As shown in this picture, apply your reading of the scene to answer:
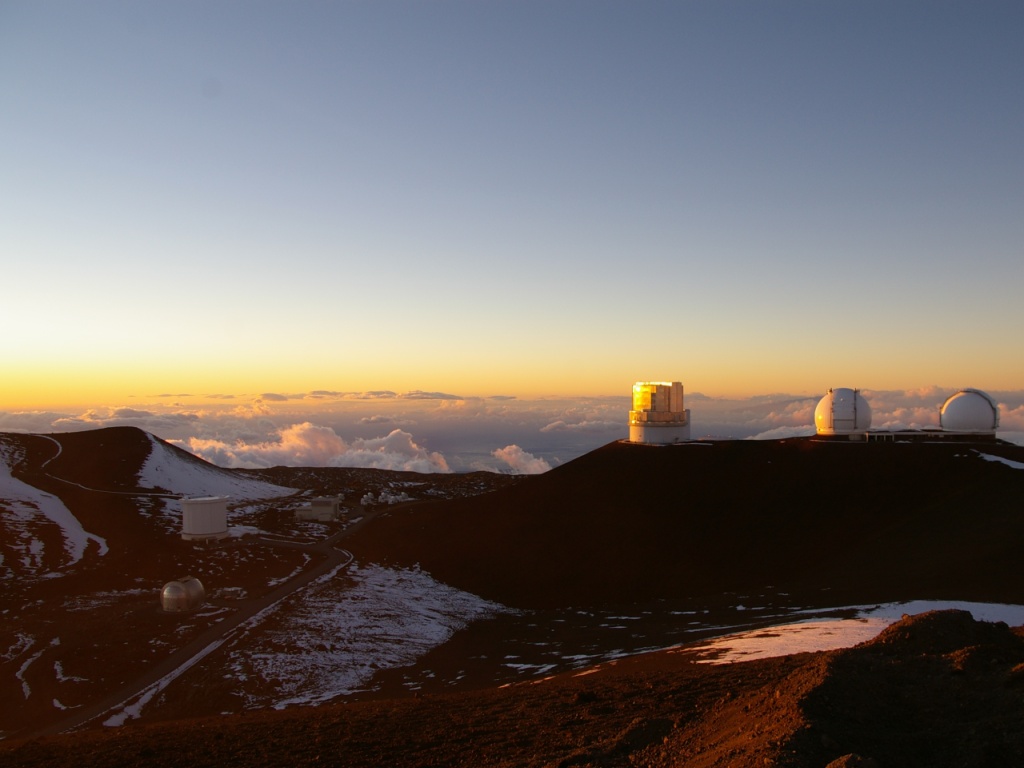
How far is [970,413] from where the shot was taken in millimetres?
40938

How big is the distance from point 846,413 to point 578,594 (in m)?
22.3

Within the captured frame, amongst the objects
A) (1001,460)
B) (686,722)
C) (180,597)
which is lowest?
(180,597)

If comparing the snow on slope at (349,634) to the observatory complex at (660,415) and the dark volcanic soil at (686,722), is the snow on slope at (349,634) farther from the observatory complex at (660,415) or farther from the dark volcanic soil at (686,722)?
the observatory complex at (660,415)

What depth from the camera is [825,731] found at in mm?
7730

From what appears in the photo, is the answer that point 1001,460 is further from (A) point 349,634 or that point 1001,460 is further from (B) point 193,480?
(B) point 193,480

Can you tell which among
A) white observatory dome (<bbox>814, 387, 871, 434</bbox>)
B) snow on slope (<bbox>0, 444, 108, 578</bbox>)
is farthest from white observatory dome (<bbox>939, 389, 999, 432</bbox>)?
snow on slope (<bbox>0, 444, 108, 578</bbox>)

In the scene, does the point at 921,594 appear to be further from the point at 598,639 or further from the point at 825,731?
the point at 825,731

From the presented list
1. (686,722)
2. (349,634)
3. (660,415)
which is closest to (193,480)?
(660,415)

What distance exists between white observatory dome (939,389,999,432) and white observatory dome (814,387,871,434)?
14.7 ft

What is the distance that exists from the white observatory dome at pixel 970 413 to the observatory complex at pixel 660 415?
15.5 metres

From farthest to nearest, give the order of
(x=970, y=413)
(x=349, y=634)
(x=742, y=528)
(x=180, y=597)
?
(x=970, y=413), (x=742, y=528), (x=180, y=597), (x=349, y=634)

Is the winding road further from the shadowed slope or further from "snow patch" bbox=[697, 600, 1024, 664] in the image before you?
"snow patch" bbox=[697, 600, 1024, 664]

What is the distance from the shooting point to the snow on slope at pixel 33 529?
1433 inches

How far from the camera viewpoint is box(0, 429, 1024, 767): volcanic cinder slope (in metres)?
9.18
